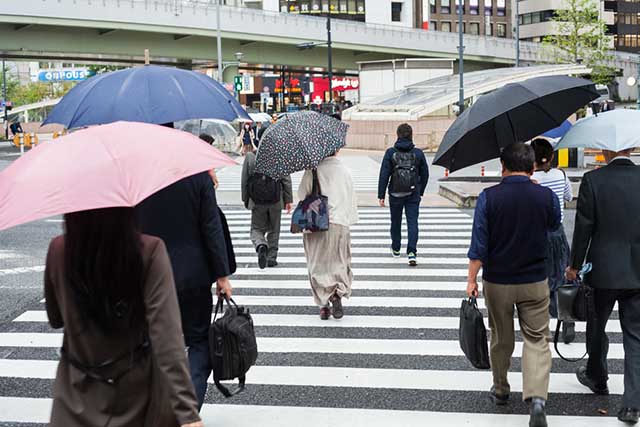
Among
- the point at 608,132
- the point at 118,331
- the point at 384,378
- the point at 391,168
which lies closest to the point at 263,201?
the point at 391,168

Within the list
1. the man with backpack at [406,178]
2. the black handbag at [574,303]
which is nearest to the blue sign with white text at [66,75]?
the man with backpack at [406,178]

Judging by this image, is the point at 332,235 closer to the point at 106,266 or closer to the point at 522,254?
the point at 522,254

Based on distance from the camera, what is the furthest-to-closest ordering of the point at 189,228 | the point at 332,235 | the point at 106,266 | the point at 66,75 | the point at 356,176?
the point at 66,75
the point at 356,176
the point at 332,235
the point at 189,228
the point at 106,266

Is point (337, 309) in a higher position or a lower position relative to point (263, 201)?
lower

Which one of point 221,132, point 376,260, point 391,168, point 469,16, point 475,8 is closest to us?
point 391,168

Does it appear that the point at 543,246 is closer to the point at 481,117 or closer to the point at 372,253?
the point at 481,117

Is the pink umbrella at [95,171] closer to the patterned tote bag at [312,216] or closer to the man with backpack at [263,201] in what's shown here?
the patterned tote bag at [312,216]

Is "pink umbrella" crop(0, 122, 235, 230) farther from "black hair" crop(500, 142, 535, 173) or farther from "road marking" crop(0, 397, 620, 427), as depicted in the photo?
"road marking" crop(0, 397, 620, 427)

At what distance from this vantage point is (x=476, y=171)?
2758 centimetres

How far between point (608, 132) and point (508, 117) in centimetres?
122

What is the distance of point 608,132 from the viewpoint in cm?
569

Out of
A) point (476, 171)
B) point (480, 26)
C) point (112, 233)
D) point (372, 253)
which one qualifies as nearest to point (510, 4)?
point (480, 26)

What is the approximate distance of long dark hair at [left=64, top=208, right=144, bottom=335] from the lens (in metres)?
2.95

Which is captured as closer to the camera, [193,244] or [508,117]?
[193,244]
